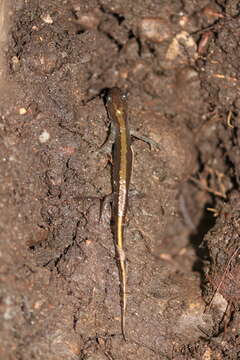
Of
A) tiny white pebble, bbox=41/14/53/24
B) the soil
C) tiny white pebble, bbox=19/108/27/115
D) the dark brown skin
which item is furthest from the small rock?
tiny white pebble, bbox=19/108/27/115

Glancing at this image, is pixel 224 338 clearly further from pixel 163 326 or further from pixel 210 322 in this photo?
pixel 163 326

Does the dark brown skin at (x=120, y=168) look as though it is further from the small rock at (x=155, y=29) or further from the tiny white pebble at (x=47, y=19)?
the tiny white pebble at (x=47, y=19)

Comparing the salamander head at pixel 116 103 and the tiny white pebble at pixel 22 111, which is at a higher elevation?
the tiny white pebble at pixel 22 111

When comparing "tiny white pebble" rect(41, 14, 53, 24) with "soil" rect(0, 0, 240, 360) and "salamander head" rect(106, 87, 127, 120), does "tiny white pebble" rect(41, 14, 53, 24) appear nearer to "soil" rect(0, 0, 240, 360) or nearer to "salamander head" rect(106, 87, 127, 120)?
"soil" rect(0, 0, 240, 360)

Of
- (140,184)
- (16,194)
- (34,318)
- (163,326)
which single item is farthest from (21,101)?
(163,326)

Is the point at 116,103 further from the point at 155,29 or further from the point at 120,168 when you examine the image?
the point at 155,29

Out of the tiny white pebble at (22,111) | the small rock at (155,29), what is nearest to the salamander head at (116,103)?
the small rock at (155,29)
